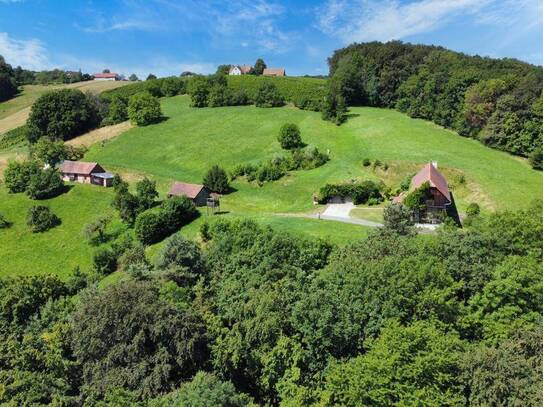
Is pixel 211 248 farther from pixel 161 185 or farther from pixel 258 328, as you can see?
pixel 161 185

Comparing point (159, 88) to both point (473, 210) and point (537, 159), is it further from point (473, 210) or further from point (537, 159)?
point (473, 210)

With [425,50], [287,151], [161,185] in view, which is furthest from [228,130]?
[425,50]

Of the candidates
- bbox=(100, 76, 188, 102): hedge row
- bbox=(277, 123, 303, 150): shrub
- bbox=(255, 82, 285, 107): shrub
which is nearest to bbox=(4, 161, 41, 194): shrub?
bbox=(277, 123, 303, 150): shrub

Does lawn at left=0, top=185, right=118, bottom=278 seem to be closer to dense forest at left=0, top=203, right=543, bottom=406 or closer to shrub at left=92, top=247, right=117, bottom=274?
shrub at left=92, top=247, right=117, bottom=274

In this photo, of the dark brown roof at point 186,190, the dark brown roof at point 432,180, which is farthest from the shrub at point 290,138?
the dark brown roof at point 432,180

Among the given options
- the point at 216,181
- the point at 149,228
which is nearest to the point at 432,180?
the point at 216,181

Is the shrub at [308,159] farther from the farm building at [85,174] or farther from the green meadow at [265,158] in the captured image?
the farm building at [85,174]
